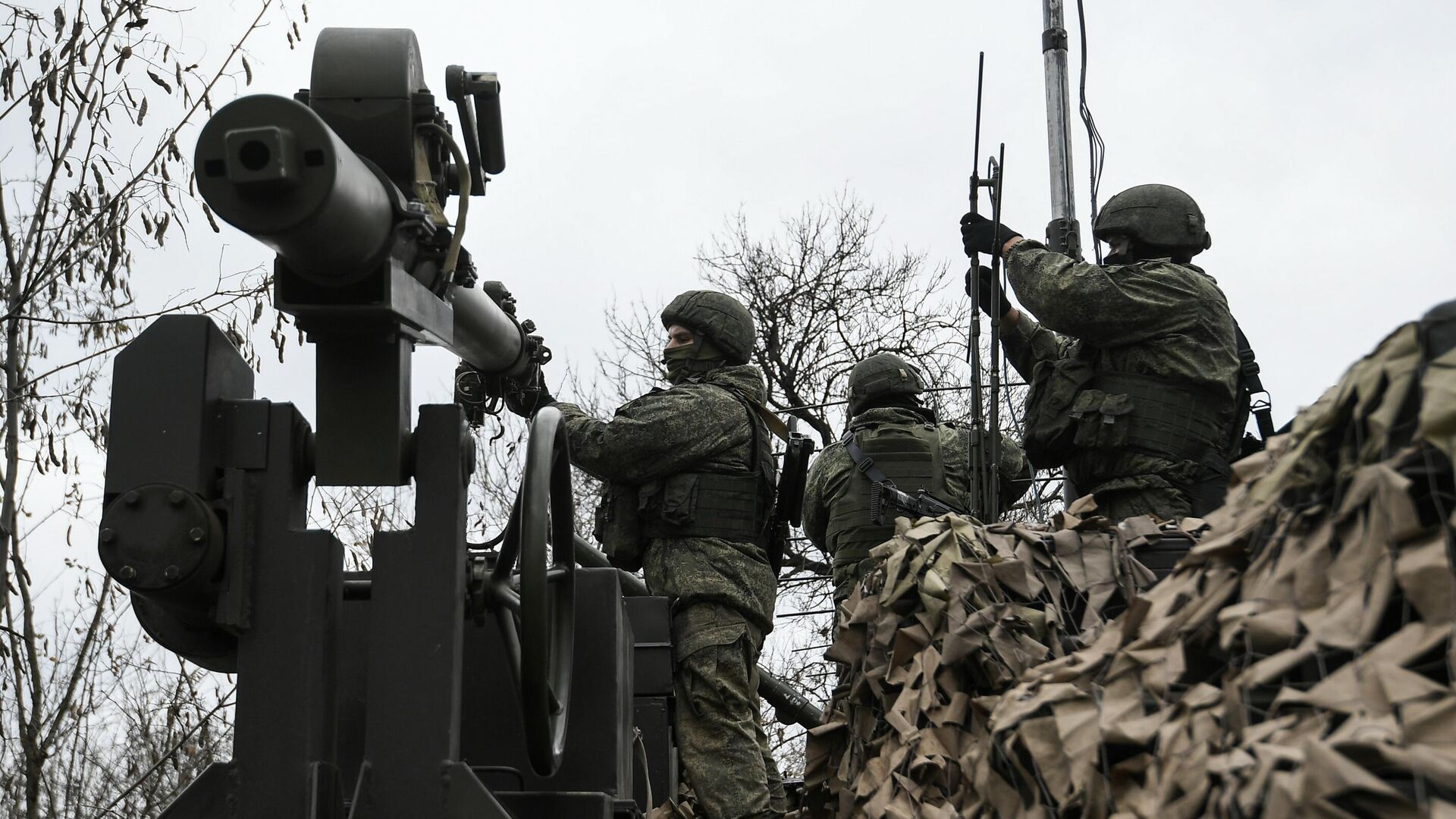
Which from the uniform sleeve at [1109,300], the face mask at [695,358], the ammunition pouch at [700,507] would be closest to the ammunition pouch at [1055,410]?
the uniform sleeve at [1109,300]

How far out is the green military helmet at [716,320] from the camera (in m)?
7.05

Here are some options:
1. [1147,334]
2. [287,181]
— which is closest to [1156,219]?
[1147,334]

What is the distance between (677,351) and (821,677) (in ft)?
45.6

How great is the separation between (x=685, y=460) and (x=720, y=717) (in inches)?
41.4

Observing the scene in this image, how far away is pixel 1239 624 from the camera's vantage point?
6.37 ft

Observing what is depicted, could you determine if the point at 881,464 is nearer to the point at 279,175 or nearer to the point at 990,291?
the point at 990,291

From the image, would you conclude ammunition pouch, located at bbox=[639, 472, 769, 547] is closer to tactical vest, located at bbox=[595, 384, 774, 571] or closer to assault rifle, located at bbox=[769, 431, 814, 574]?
tactical vest, located at bbox=[595, 384, 774, 571]

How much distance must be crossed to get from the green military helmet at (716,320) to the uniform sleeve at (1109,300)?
1.75m

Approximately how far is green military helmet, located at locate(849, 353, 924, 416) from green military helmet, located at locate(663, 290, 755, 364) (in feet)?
3.65

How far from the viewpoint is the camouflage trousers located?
615cm

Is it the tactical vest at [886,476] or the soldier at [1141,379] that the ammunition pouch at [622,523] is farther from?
the soldier at [1141,379]

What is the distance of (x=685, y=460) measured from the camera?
6.50 m

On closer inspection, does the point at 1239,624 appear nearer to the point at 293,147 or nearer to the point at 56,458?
the point at 293,147

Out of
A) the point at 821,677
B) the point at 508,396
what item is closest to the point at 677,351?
the point at 508,396
